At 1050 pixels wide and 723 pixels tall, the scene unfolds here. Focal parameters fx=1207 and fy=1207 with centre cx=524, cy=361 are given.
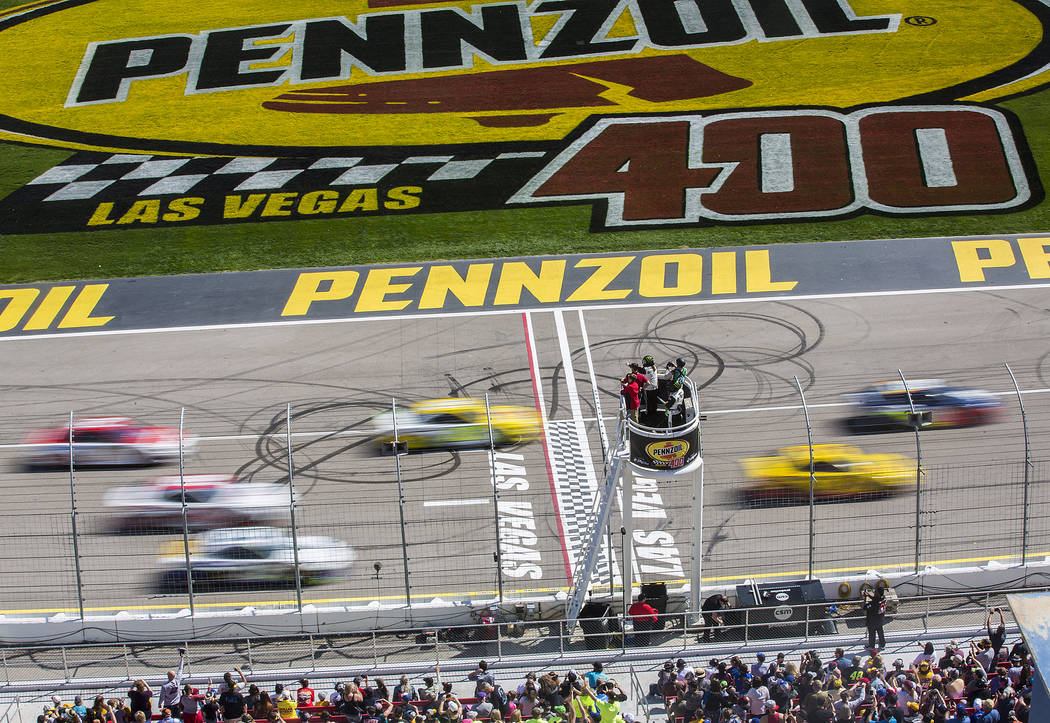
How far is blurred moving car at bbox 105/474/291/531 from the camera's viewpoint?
66.7 ft

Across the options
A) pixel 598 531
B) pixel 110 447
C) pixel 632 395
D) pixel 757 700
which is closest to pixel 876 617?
pixel 757 700

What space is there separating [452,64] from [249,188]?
10.9 metres

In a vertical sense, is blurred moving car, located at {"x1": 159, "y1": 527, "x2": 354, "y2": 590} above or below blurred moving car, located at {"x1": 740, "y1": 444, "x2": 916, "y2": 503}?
below

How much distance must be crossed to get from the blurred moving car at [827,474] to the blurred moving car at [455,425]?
474 centimetres

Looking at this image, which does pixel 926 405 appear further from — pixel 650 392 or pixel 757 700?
pixel 757 700

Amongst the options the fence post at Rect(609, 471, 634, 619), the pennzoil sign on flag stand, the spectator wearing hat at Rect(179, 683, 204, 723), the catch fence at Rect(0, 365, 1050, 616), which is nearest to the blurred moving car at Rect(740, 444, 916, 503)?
the catch fence at Rect(0, 365, 1050, 616)

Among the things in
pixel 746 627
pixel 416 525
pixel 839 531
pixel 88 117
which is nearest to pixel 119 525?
pixel 416 525

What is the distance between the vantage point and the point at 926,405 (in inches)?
940

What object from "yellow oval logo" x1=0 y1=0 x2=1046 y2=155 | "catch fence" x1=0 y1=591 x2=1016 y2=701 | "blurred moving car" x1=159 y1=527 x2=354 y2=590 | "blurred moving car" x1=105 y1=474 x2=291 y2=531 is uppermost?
"yellow oval logo" x1=0 y1=0 x2=1046 y2=155

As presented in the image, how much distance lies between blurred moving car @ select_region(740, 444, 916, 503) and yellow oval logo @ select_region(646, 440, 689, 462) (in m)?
4.19

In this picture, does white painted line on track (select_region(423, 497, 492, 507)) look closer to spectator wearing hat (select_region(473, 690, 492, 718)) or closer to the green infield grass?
spectator wearing hat (select_region(473, 690, 492, 718))

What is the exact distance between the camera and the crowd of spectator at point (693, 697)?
14.6 meters

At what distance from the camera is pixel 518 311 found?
98.2 feet

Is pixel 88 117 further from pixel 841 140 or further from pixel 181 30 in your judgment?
pixel 841 140
